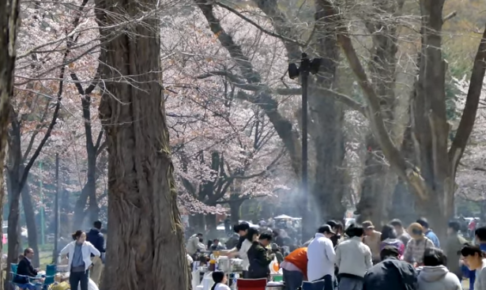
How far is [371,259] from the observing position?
12.0 metres

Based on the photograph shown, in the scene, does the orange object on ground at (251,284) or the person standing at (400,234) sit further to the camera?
the person standing at (400,234)

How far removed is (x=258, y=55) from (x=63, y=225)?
89.5 feet

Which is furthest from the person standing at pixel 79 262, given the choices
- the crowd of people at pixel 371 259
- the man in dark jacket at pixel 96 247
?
the crowd of people at pixel 371 259

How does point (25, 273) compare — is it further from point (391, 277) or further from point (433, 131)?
point (391, 277)

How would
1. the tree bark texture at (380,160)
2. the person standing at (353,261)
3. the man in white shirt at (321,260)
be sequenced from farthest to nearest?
the tree bark texture at (380,160) → the man in white shirt at (321,260) → the person standing at (353,261)

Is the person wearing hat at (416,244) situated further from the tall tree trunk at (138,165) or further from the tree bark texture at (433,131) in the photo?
the tree bark texture at (433,131)

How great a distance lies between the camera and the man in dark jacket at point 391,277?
340 inches

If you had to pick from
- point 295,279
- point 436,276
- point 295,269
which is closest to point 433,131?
point 295,269

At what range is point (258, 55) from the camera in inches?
1219

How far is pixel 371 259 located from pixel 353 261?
58cm

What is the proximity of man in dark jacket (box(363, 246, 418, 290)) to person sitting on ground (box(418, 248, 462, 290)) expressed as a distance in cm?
14

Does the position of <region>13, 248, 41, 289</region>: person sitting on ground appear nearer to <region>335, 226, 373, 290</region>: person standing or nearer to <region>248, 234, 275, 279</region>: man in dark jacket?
<region>248, 234, 275, 279</region>: man in dark jacket

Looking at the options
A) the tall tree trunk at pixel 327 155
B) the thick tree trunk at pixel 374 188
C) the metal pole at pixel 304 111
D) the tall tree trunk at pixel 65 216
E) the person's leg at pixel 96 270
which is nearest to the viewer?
the metal pole at pixel 304 111

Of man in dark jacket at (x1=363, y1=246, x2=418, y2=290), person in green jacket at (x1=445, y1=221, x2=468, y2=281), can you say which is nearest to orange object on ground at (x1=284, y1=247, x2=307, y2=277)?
man in dark jacket at (x1=363, y1=246, x2=418, y2=290)
